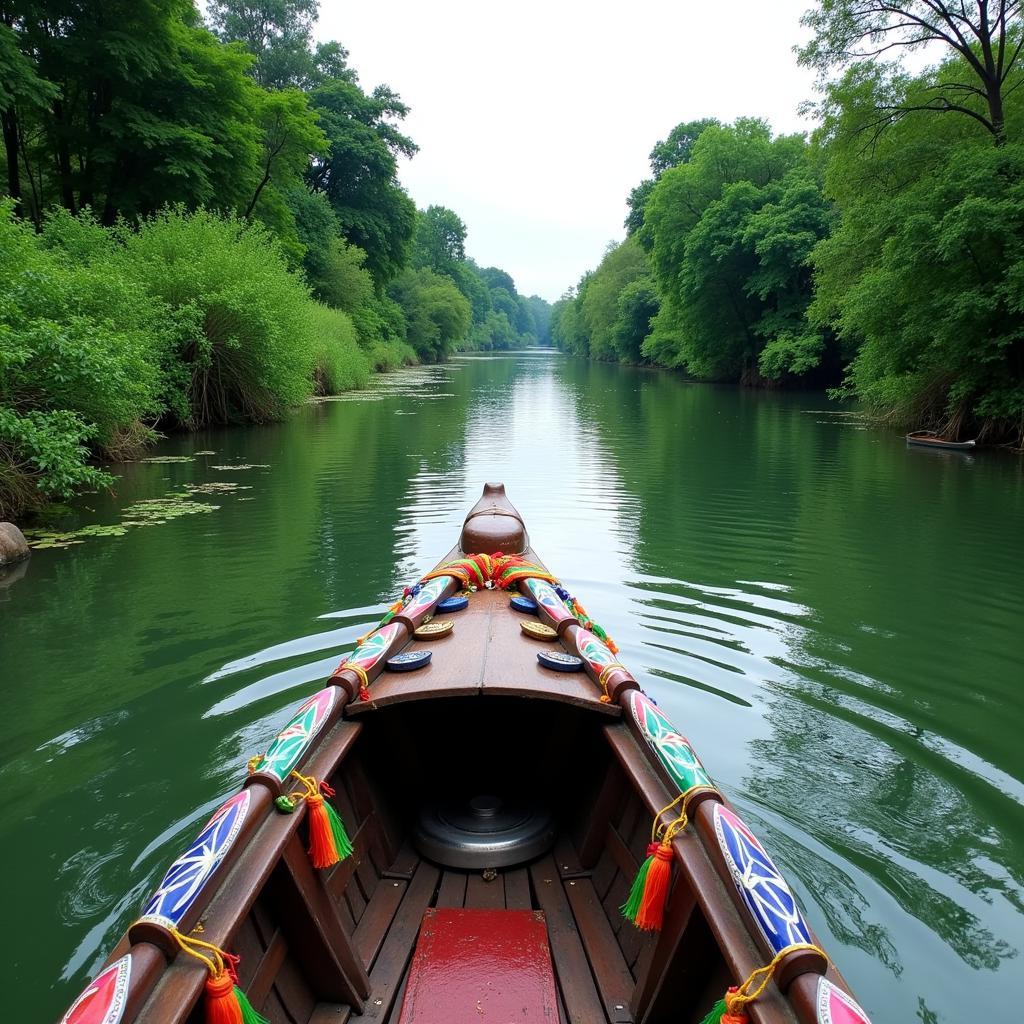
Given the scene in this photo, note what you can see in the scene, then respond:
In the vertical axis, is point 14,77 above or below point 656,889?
above

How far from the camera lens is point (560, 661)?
3.13 metres

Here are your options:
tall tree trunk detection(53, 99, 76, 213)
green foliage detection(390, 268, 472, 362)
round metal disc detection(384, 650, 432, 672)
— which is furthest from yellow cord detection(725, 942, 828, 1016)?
green foliage detection(390, 268, 472, 362)

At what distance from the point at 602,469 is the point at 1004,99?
36.1 ft

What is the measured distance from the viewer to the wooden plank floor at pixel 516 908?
2332 millimetres

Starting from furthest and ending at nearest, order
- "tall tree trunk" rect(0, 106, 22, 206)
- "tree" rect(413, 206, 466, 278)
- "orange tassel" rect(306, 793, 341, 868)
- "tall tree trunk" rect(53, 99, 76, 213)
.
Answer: "tree" rect(413, 206, 466, 278)
"tall tree trunk" rect(53, 99, 76, 213)
"tall tree trunk" rect(0, 106, 22, 206)
"orange tassel" rect(306, 793, 341, 868)

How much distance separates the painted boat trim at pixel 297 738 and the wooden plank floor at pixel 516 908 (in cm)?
70

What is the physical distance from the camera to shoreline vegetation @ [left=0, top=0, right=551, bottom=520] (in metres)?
8.55

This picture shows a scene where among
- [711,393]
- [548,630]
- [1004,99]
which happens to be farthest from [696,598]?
[711,393]

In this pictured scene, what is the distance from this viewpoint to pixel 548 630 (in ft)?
11.9

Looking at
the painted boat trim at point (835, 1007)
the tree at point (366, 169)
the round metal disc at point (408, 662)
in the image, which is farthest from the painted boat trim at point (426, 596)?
the tree at point (366, 169)

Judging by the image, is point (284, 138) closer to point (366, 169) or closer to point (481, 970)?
point (366, 169)

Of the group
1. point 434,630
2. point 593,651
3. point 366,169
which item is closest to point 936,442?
point 593,651

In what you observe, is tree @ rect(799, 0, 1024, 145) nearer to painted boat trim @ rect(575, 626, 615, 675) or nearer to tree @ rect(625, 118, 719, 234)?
painted boat trim @ rect(575, 626, 615, 675)

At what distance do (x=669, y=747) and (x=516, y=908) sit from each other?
2.93 feet
